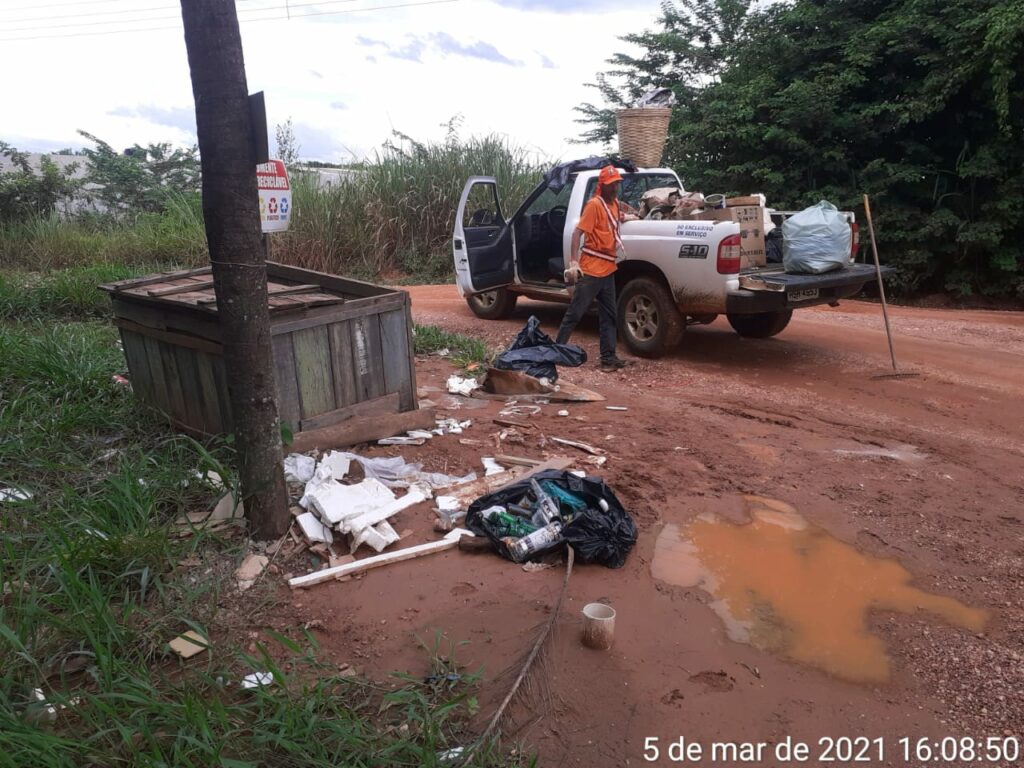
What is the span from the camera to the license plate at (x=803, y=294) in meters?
6.49

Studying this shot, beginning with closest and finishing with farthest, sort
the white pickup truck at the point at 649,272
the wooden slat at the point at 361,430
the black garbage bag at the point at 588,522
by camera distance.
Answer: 1. the black garbage bag at the point at 588,522
2. the wooden slat at the point at 361,430
3. the white pickup truck at the point at 649,272

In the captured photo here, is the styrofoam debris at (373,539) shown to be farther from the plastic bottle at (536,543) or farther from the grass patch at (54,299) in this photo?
the grass patch at (54,299)

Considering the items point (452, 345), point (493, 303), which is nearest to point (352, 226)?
point (493, 303)

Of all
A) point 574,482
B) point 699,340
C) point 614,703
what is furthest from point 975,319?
point 614,703

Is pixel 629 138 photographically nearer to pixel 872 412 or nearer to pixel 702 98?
pixel 872 412

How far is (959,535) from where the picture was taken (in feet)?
12.2

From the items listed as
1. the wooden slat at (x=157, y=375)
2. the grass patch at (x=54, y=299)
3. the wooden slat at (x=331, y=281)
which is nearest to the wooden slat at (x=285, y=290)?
the wooden slat at (x=331, y=281)

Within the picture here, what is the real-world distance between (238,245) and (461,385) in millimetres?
3302

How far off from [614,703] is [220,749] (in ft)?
4.35

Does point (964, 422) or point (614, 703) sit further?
point (964, 422)

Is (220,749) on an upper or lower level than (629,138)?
lower

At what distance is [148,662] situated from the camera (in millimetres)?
2779

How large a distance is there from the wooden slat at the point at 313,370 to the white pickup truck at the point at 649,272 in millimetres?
3666

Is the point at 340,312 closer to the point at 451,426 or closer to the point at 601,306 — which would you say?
the point at 451,426
